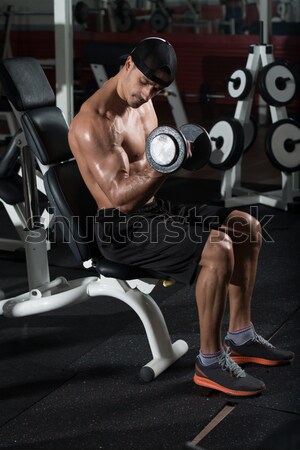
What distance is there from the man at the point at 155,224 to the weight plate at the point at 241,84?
6.67ft

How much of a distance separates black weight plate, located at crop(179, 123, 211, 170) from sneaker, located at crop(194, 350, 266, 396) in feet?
1.93

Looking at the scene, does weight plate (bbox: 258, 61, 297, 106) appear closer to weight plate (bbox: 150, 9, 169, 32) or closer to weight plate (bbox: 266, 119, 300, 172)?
weight plate (bbox: 266, 119, 300, 172)

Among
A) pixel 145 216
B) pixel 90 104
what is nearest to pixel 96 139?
pixel 90 104

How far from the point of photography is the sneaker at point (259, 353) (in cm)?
241

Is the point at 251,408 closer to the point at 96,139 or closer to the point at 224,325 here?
the point at 224,325

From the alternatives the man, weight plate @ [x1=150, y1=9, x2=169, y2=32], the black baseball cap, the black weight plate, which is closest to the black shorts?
the man

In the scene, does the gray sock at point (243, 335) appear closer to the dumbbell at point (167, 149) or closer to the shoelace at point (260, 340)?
the shoelace at point (260, 340)

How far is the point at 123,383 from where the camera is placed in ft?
7.59

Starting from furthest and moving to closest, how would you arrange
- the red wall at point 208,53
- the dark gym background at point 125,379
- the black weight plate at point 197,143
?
the red wall at point 208,53
the black weight plate at point 197,143
the dark gym background at point 125,379

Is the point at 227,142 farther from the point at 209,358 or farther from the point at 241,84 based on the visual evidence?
the point at 209,358

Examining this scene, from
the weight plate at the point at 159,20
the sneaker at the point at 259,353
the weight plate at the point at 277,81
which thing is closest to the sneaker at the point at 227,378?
the sneaker at the point at 259,353

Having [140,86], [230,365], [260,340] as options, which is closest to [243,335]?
[260,340]

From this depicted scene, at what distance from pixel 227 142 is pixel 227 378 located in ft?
7.21

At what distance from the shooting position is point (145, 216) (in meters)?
2.35
